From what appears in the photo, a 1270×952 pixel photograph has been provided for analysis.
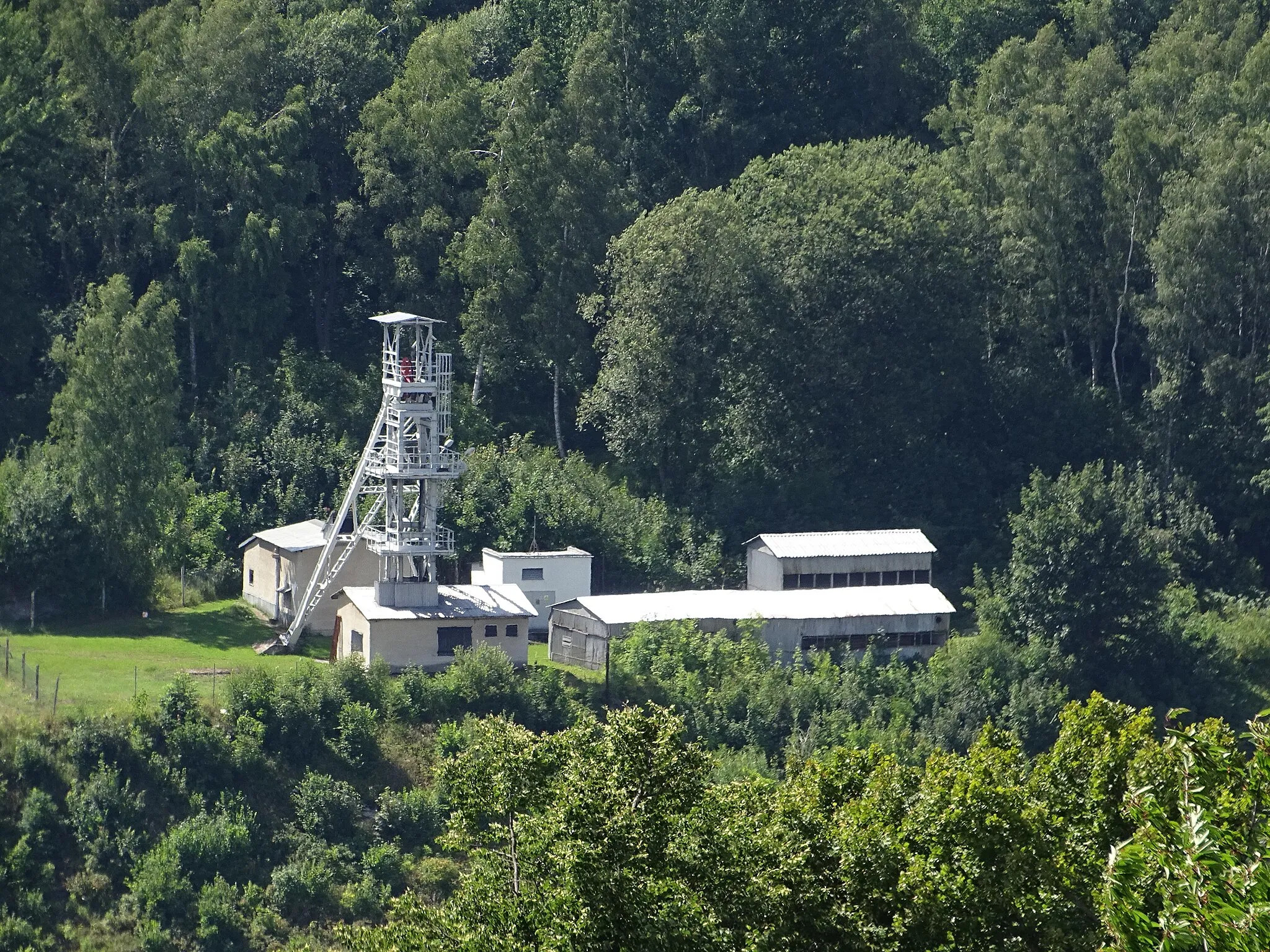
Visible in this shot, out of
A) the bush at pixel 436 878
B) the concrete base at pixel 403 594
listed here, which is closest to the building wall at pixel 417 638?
the concrete base at pixel 403 594

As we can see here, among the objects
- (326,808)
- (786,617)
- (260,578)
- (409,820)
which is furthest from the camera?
(260,578)

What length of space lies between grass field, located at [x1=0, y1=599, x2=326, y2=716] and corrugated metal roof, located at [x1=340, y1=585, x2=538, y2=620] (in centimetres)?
186

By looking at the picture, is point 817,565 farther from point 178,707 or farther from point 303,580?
point 178,707

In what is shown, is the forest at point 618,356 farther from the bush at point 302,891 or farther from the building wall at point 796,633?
the building wall at point 796,633

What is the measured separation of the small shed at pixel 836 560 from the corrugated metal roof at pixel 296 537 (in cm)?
1148

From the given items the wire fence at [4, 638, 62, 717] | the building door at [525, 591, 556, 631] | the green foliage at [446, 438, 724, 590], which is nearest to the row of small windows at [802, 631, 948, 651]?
the green foliage at [446, 438, 724, 590]

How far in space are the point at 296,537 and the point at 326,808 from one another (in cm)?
1240

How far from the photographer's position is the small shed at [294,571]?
53875 millimetres

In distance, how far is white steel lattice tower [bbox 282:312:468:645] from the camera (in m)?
50.3

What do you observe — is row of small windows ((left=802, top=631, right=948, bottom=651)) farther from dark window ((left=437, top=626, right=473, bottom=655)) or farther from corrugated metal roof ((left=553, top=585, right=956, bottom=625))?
dark window ((left=437, top=626, right=473, bottom=655))

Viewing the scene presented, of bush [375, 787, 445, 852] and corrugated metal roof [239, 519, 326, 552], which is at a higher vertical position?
corrugated metal roof [239, 519, 326, 552]

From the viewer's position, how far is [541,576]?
181 feet

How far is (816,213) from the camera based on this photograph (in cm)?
6241

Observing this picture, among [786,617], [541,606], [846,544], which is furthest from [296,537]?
[846,544]
